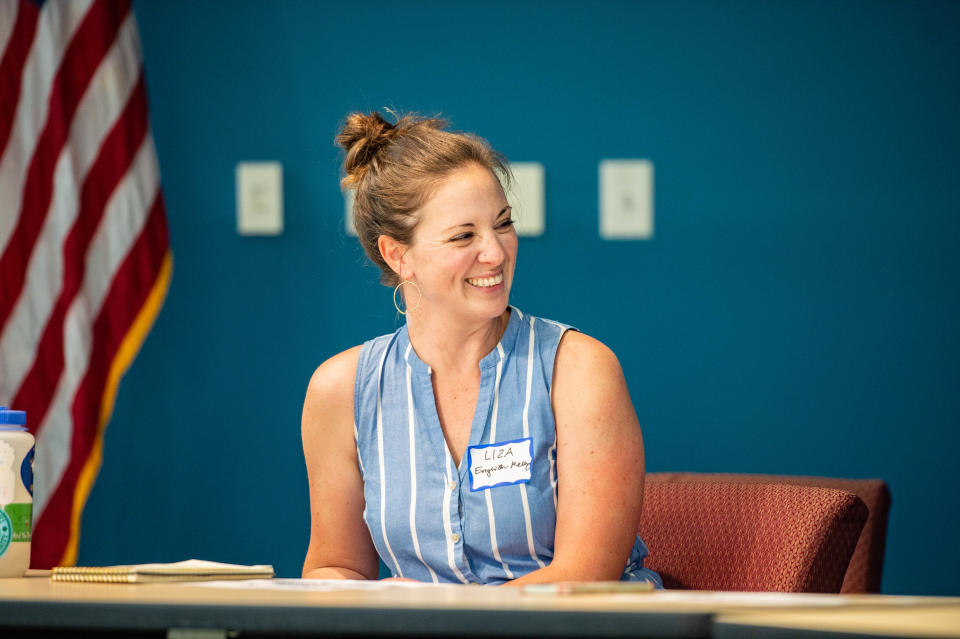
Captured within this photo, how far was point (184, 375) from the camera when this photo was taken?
10.9ft

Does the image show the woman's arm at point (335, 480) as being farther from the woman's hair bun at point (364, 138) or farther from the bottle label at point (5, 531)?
the bottle label at point (5, 531)

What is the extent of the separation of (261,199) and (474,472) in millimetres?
1669

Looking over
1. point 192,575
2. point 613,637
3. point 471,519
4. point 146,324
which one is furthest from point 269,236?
point 613,637

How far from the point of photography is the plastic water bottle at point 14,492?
4.85 feet

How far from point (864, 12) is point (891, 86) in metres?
0.21

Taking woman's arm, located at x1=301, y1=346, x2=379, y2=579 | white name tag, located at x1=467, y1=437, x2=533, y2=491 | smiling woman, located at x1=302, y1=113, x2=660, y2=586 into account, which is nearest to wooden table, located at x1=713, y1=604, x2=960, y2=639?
smiling woman, located at x1=302, y1=113, x2=660, y2=586

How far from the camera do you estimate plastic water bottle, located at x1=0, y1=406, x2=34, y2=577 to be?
1479mm

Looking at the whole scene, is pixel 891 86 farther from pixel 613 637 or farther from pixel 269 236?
pixel 613 637

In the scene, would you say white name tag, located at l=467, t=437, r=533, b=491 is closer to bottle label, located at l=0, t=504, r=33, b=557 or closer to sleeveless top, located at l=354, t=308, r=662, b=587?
sleeveless top, located at l=354, t=308, r=662, b=587

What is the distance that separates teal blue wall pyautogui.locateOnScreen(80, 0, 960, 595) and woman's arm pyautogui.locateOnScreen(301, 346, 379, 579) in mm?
1272

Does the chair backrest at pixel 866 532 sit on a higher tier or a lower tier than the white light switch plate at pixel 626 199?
lower

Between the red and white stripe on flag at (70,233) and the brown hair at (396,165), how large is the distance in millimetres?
1229

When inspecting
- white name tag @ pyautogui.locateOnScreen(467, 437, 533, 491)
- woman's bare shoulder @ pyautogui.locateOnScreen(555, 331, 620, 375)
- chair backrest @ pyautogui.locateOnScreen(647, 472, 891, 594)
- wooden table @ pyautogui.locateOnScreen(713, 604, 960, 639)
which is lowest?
chair backrest @ pyautogui.locateOnScreen(647, 472, 891, 594)

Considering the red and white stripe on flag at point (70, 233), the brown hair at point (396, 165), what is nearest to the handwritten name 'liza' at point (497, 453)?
the brown hair at point (396, 165)
